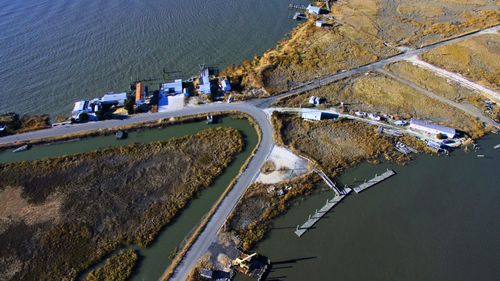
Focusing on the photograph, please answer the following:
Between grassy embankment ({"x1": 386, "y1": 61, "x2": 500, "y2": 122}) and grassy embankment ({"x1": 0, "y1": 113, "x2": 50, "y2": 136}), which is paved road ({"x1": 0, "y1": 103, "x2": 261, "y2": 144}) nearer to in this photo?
grassy embankment ({"x1": 0, "y1": 113, "x2": 50, "y2": 136})

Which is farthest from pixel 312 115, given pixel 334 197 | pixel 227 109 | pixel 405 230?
pixel 405 230

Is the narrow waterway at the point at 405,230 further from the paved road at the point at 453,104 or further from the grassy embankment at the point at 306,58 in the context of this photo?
the grassy embankment at the point at 306,58

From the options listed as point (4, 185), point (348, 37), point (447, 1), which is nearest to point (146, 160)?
point (4, 185)

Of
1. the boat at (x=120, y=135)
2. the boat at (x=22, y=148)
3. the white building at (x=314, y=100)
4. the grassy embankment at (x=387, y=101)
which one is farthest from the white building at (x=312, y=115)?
the boat at (x=22, y=148)

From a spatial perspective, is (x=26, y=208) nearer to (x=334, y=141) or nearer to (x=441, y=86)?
(x=334, y=141)

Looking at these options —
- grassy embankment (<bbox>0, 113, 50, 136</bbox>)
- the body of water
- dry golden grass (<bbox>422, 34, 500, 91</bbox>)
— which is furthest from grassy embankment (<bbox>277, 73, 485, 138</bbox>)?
grassy embankment (<bbox>0, 113, 50, 136</bbox>)
